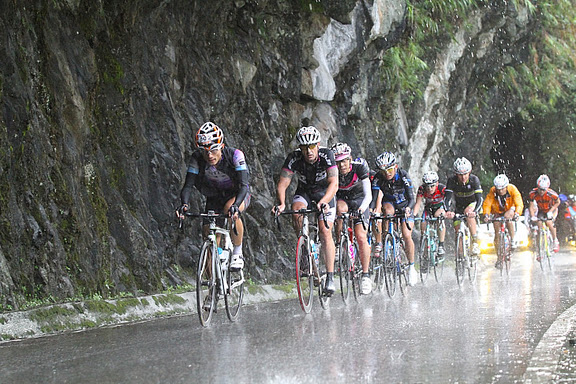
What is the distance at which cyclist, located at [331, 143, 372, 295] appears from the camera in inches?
494

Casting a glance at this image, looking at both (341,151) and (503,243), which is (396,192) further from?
(503,243)

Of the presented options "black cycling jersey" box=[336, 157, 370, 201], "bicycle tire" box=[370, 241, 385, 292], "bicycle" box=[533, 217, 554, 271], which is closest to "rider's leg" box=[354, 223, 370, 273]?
"black cycling jersey" box=[336, 157, 370, 201]

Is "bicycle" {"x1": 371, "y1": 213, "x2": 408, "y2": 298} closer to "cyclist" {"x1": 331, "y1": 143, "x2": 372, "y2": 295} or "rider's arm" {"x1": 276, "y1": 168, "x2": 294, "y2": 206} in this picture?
"cyclist" {"x1": 331, "y1": 143, "x2": 372, "y2": 295}

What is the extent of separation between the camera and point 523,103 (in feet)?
122

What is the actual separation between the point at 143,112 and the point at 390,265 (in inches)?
177

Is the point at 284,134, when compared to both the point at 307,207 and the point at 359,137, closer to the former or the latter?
the point at 359,137

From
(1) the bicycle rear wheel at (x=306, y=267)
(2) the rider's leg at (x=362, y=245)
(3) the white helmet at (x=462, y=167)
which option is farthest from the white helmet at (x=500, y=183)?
(1) the bicycle rear wheel at (x=306, y=267)

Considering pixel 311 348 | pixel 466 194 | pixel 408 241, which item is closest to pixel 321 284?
pixel 311 348

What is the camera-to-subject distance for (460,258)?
16375 mm

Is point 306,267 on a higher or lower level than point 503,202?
lower

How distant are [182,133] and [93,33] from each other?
2.73 metres

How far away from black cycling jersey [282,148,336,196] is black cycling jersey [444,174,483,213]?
19.3ft

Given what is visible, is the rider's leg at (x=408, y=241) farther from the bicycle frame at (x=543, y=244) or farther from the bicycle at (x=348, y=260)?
the bicycle frame at (x=543, y=244)

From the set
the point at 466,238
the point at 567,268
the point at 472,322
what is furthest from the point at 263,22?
the point at 472,322
